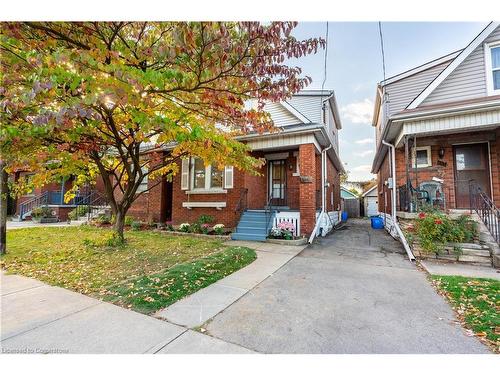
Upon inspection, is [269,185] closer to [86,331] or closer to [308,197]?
[308,197]

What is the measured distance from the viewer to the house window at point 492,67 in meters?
7.62

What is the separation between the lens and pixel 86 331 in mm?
2508

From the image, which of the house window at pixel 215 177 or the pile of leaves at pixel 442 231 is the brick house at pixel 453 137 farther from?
the house window at pixel 215 177

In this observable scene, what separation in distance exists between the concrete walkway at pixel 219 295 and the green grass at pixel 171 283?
16 cm

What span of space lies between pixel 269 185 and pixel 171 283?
7.60 meters

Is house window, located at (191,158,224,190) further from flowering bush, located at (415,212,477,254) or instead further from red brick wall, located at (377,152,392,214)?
red brick wall, located at (377,152,392,214)

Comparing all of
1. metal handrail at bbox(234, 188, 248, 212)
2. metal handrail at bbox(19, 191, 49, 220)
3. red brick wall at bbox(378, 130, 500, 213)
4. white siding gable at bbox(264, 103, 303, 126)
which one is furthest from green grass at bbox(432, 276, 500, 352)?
metal handrail at bbox(19, 191, 49, 220)

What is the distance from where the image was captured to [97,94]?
296cm

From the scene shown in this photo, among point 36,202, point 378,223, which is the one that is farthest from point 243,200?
point 36,202

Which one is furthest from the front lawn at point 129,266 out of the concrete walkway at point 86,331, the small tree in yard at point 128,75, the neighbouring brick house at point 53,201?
the neighbouring brick house at point 53,201

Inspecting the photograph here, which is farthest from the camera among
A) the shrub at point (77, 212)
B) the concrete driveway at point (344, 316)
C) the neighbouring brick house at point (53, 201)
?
the neighbouring brick house at point (53, 201)

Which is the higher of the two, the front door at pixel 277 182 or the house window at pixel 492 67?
the house window at pixel 492 67
